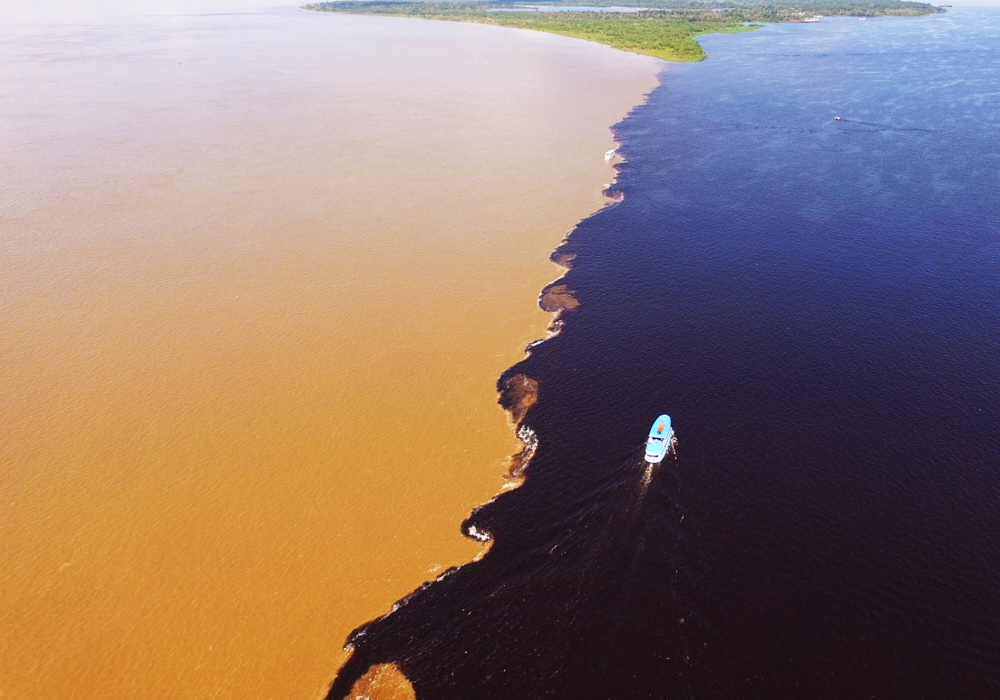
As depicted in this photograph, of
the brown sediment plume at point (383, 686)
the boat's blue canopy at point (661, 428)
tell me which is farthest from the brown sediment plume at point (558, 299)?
the brown sediment plume at point (383, 686)

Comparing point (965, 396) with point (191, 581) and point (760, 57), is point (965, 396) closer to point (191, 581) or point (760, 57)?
point (191, 581)

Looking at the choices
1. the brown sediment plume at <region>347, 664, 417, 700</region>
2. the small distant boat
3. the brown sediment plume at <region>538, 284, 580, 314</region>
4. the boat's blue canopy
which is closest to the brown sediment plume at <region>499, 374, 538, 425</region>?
the small distant boat

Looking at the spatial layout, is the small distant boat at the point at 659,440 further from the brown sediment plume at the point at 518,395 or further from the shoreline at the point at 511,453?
the brown sediment plume at the point at 518,395

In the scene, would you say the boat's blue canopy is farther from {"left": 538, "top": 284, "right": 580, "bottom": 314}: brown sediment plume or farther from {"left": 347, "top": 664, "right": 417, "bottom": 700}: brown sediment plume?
{"left": 347, "top": 664, "right": 417, "bottom": 700}: brown sediment plume

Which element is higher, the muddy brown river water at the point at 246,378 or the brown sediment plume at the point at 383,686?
the muddy brown river water at the point at 246,378

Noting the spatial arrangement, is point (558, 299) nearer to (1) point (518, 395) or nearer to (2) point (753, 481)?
(1) point (518, 395)

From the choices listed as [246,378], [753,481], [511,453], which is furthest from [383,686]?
[246,378]

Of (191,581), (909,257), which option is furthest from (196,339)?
(909,257)
